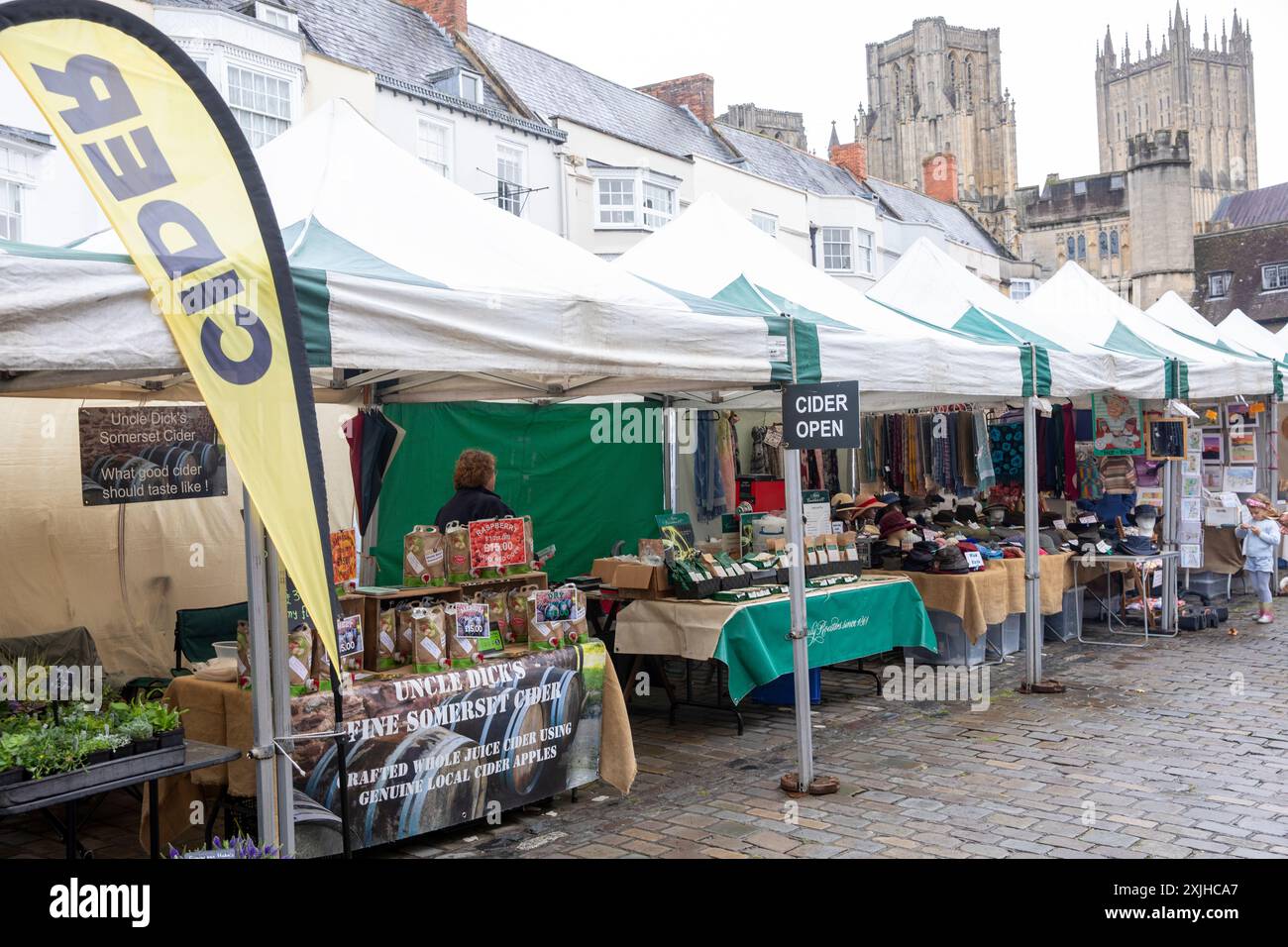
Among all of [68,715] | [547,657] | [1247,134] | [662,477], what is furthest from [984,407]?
[1247,134]

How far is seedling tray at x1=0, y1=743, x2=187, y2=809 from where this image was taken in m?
3.46

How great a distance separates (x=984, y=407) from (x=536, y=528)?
16.4 feet

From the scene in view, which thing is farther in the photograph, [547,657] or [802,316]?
[802,316]

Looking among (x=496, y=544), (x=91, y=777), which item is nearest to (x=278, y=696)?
(x=91, y=777)

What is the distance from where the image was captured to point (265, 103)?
16.0m

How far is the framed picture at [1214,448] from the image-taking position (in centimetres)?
1214

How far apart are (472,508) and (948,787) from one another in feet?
10.1

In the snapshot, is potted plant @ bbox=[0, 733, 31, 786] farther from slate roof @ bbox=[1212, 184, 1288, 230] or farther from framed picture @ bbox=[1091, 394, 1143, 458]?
slate roof @ bbox=[1212, 184, 1288, 230]

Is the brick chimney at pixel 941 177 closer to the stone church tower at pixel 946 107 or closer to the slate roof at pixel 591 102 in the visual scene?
the slate roof at pixel 591 102

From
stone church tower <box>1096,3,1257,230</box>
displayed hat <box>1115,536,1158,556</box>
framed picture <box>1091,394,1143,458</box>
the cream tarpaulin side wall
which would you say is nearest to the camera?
the cream tarpaulin side wall

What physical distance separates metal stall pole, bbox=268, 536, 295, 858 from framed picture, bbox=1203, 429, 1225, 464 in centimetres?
1099

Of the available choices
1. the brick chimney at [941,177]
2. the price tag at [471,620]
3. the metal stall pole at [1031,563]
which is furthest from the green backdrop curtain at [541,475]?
the brick chimney at [941,177]

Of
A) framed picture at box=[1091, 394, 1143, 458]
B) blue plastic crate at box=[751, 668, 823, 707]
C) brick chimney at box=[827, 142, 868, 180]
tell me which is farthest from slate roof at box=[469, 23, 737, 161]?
blue plastic crate at box=[751, 668, 823, 707]
